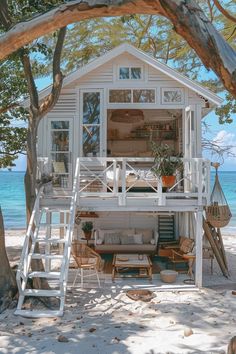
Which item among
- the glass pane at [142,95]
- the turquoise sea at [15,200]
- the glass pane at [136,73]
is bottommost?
the turquoise sea at [15,200]

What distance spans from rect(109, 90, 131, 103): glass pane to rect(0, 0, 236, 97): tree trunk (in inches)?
322

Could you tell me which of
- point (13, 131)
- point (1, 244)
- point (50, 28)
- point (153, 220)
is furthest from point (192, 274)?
point (50, 28)

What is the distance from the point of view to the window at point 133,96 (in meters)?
10.9

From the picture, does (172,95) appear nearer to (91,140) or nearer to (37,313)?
(91,140)

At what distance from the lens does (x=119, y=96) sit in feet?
35.9

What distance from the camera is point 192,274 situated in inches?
415

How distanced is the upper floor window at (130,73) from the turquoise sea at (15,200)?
64.0 feet

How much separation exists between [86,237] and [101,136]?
Answer: 439 cm

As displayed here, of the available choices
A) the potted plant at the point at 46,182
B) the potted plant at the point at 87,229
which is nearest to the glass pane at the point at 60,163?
the potted plant at the point at 46,182

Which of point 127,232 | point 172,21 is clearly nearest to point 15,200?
point 127,232

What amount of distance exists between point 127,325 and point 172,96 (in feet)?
22.5

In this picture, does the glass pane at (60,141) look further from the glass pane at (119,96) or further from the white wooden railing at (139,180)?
the glass pane at (119,96)

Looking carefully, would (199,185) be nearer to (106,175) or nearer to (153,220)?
(106,175)

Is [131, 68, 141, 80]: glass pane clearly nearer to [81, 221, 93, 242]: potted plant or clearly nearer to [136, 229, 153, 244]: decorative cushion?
[136, 229, 153, 244]: decorative cushion
